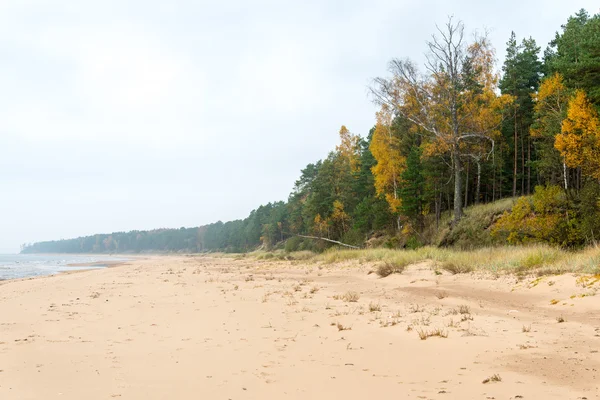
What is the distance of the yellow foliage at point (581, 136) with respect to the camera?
18.1 meters

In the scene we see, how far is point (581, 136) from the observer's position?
769 inches

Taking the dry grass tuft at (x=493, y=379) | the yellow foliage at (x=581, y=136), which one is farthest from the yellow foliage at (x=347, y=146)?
the dry grass tuft at (x=493, y=379)

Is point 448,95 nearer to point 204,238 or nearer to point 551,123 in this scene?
point 551,123

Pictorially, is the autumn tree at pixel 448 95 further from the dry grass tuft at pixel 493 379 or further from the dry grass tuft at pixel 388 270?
the dry grass tuft at pixel 493 379

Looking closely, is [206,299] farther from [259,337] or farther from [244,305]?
[259,337]

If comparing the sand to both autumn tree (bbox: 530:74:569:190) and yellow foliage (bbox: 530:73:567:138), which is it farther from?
yellow foliage (bbox: 530:73:567:138)

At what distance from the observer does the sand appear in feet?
12.0

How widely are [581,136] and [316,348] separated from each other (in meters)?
21.0

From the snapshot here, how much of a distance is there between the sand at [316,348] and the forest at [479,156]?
398 inches

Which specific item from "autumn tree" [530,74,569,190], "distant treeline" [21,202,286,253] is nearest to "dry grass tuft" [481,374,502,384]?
"autumn tree" [530,74,569,190]

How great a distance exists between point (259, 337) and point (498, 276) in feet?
26.2

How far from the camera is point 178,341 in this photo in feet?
19.0

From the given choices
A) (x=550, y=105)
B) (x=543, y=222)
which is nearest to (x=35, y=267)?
(x=543, y=222)

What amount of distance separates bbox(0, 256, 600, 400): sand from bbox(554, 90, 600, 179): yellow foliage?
41.3 ft
